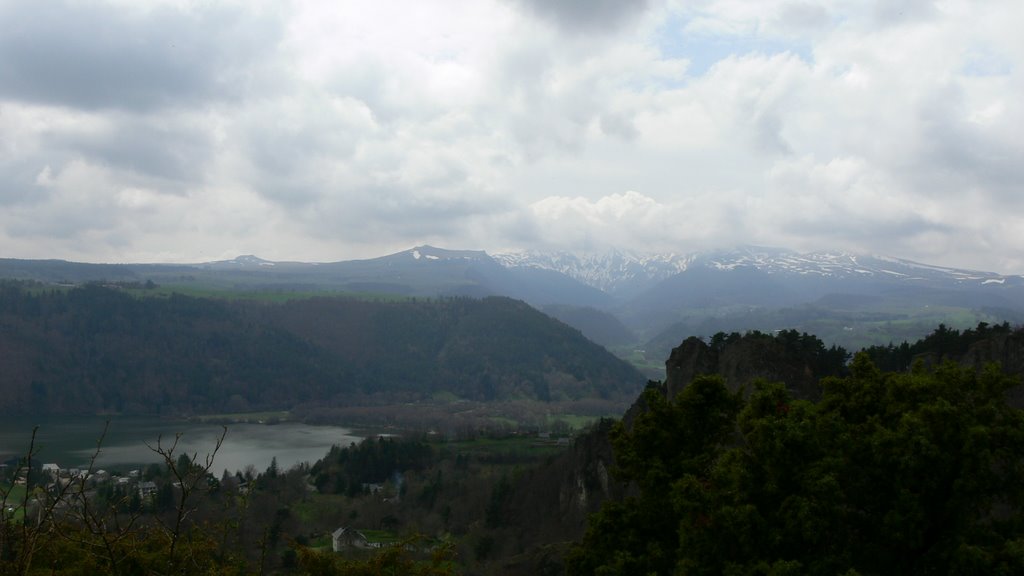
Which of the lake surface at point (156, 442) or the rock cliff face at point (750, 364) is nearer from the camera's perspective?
the rock cliff face at point (750, 364)

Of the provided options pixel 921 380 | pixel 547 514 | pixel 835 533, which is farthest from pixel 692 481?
pixel 547 514

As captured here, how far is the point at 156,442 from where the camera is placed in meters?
80.5

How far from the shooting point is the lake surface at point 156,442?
97062mm

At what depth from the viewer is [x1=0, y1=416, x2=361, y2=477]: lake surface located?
9706cm

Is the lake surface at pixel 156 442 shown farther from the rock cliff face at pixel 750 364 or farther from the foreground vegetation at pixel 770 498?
the foreground vegetation at pixel 770 498

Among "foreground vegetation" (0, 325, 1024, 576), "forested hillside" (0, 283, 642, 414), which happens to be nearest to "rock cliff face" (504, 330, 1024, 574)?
"foreground vegetation" (0, 325, 1024, 576)

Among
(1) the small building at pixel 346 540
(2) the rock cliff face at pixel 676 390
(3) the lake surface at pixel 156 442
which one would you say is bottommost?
(3) the lake surface at pixel 156 442

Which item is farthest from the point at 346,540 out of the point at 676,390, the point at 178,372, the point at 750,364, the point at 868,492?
the point at 178,372

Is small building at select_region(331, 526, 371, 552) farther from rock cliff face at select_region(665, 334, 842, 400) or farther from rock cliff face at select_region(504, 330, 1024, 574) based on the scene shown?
rock cliff face at select_region(665, 334, 842, 400)

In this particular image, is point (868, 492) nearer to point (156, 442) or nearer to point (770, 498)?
point (770, 498)

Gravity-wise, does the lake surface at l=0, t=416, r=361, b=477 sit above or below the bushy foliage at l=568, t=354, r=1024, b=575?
below

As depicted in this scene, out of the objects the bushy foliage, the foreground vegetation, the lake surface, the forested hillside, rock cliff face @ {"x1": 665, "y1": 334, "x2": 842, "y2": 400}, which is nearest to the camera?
the foreground vegetation

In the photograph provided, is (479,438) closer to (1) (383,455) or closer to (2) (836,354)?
(1) (383,455)

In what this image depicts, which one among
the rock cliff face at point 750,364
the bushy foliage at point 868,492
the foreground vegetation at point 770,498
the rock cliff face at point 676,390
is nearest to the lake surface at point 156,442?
the rock cliff face at point 676,390
